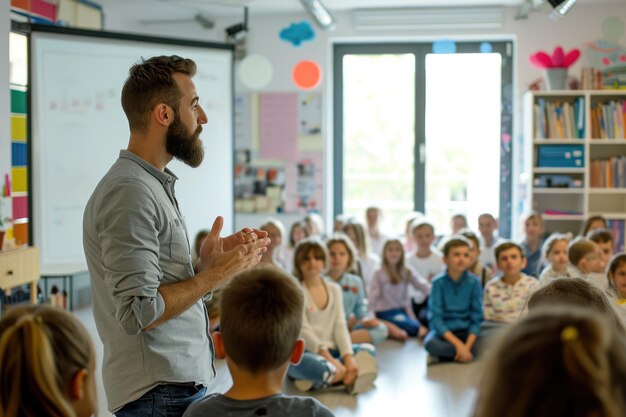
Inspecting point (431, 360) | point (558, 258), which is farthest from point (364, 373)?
point (558, 258)

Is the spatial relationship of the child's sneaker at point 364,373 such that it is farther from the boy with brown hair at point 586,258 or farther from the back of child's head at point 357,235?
the back of child's head at point 357,235

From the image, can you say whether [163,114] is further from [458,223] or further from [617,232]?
[617,232]

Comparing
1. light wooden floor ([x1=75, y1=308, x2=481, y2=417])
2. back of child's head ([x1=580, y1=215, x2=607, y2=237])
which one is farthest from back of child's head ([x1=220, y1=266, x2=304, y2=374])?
back of child's head ([x1=580, y1=215, x2=607, y2=237])

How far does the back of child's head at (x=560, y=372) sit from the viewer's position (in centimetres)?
80

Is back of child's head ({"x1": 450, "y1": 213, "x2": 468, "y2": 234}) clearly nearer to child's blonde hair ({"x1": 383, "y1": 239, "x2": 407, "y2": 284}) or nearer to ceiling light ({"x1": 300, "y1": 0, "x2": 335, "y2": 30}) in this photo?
child's blonde hair ({"x1": 383, "y1": 239, "x2": 407, "y2": 284})

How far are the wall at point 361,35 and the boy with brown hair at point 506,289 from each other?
275 cm

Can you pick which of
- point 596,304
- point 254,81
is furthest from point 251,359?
point 254,81

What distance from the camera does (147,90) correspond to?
174 centimetres

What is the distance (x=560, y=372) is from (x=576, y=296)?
1.10 meters

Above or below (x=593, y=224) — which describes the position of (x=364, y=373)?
below

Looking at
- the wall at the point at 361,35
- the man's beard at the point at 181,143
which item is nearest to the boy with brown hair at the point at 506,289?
the wall at the point at 361,35

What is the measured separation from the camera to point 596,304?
1817mm

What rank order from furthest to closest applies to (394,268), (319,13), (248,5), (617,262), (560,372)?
(248,5) < (319,13) < (394,268) < (617,262) < (560,372)

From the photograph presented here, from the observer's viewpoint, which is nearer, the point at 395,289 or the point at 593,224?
the point at 395,289
